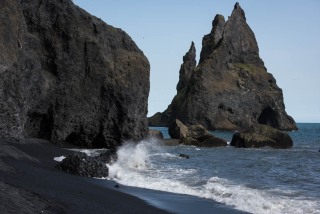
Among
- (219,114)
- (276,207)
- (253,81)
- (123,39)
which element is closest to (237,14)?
(253,81)

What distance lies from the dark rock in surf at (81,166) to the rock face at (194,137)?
120 ft

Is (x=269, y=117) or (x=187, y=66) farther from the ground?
(x=187, y=66)

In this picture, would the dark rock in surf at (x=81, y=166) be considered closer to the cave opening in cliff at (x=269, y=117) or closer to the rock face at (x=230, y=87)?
the rock face at (x=230, y=87)

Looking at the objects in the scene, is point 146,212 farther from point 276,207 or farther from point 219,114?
point 219,114

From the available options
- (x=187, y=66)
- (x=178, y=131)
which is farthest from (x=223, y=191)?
(x=187, y=66)

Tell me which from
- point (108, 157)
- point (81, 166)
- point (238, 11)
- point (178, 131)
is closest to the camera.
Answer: point (81, 166)

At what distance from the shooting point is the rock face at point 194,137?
55.1 metres

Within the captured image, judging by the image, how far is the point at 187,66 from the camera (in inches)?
6033

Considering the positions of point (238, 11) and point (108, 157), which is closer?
point (108, 157)

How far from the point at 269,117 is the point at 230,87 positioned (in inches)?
602

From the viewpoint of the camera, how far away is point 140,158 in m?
27.8

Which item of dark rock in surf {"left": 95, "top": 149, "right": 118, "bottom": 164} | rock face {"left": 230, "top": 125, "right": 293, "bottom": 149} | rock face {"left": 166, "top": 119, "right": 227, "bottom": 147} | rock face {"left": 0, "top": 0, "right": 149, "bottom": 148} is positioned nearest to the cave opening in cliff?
rock face {"left": 166, "top": 119, "right": 227, "bottom": 147}

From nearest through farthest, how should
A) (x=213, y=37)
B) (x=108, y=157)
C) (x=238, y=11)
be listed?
(x=108, y=157) → (x=213, y=37) → (x=238, y=11)

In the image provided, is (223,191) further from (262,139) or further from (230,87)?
(230,87)
